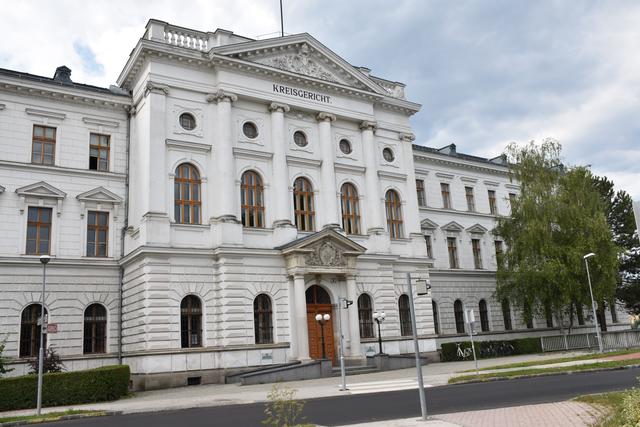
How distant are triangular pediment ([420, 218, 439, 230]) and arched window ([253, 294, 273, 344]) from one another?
17.5m

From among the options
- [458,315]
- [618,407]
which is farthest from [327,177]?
[618,407]

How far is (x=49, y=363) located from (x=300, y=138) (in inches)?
709

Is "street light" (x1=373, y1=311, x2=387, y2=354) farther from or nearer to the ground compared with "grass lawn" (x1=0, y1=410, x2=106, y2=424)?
farther from the ground

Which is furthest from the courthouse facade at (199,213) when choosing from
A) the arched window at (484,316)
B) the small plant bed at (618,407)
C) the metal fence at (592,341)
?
the small plant bed at (618,407)

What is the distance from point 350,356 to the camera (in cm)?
3216

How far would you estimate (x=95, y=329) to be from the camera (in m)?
29.6

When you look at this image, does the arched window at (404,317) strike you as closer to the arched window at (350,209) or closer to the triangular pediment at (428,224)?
the arched window at (350,209)

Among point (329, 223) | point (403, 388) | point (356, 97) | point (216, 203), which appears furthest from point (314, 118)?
point (403, 388)

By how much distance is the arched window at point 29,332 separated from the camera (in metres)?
A: 27.7

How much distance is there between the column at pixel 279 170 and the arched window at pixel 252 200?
766mm

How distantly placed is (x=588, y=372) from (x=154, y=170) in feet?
70.7

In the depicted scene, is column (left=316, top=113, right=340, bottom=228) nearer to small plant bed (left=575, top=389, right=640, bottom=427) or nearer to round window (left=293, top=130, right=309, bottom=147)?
round window (left=293, top=130, right=309, bottom=147)

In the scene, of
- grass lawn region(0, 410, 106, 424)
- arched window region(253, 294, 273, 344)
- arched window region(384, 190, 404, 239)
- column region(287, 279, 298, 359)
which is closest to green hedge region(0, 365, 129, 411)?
grass lawn region(0, 410, 106, 424)

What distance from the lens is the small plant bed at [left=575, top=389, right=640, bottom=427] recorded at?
821 cm
